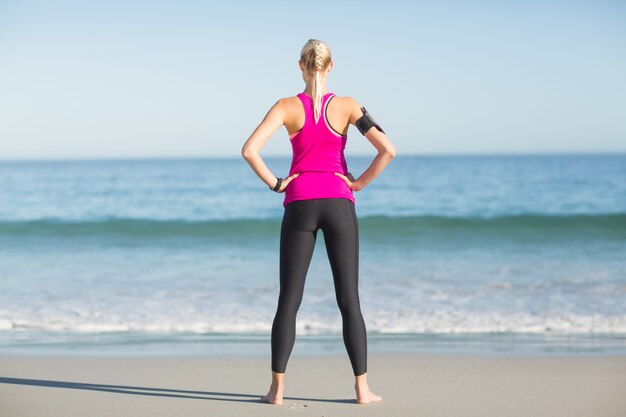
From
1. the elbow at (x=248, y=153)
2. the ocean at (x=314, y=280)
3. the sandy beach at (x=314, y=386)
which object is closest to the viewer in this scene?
the elbow at (x=248, y=153)

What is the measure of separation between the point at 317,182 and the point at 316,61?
588 mm

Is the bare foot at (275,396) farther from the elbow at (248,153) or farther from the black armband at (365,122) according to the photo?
the black armband at (365,122)

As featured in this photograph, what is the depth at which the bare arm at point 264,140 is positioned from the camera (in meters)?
3.56

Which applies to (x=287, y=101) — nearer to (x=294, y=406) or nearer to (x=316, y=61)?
(x=316, y=61)

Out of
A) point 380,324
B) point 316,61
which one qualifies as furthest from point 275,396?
point 380,324

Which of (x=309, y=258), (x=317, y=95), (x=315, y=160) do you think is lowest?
→ (x=309, y=258)

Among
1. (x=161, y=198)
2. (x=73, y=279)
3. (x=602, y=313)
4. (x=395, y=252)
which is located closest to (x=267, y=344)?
(x=602, y=313)

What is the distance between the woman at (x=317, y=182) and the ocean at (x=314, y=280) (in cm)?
59

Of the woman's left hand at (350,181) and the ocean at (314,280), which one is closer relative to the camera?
the woman's left hand at (350,181)

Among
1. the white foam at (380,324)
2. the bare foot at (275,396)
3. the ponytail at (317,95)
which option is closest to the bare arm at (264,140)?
the ponytail at (317,95)

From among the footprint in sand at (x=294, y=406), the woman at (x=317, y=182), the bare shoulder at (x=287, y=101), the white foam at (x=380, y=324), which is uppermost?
the bare shoulder at (x=287, y=101)

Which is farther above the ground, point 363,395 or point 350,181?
point 350,181

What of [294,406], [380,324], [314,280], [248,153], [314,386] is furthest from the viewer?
Answer: [314,280]

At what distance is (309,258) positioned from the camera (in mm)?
3734
